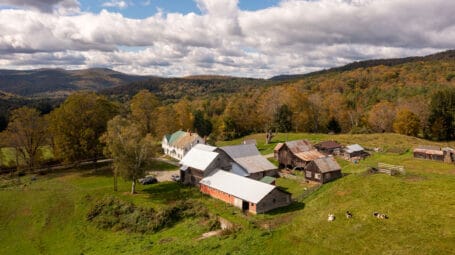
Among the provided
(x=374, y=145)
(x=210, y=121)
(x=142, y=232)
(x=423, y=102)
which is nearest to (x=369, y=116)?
(x=423, y=102)

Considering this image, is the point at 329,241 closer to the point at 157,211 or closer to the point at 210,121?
the point at 157,211

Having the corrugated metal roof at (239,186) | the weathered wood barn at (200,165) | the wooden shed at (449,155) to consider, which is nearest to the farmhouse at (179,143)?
the weathered wood barn at (200,165)

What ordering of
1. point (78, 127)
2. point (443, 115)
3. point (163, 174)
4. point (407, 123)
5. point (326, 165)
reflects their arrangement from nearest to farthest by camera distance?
point (326, 165) → point (163, 174) → point (78, 127) → point (443, 115) → point (407, 123)

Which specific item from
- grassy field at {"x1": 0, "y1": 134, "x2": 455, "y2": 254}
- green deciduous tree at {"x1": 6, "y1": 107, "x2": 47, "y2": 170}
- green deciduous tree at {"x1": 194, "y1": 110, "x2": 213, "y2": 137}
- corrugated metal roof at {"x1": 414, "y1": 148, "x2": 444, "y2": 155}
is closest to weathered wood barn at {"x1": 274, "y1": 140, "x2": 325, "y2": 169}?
grassy field at {"x1": 0, "y1": 134, "x2": 455, "y2": 254}

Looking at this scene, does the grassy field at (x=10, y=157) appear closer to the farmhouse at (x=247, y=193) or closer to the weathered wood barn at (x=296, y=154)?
the farmhouse at (x=247, y=193)

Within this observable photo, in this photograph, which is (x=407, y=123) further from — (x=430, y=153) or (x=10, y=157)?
(x=10, y=157)

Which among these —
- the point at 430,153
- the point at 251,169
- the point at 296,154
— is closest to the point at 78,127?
the point at 251,169
